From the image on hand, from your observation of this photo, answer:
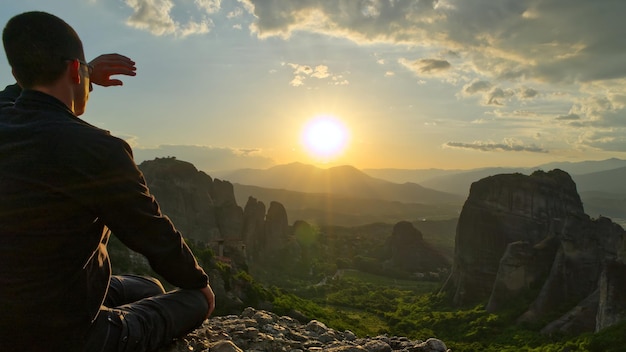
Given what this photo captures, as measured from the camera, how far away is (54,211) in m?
2.74

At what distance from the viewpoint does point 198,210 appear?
2132 inches

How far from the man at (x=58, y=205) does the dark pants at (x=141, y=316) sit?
2 centimetres

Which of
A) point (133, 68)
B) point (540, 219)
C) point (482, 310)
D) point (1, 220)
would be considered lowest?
point (482, 310)

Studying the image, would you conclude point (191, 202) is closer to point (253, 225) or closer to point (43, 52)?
point (253, 225)

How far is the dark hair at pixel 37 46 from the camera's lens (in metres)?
2.85

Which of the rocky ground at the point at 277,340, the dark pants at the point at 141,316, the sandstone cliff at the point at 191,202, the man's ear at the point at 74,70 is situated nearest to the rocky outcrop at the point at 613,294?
the rocky ground at the point at 277,340

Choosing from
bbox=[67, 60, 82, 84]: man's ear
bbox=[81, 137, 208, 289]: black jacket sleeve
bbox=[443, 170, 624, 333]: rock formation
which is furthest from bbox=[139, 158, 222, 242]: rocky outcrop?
bbox=[67, 60, 82, 84]: man's ear

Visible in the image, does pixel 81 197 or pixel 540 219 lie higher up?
pixel 81 197

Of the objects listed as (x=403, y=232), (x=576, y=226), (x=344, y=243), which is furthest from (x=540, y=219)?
(x=344, y=243)

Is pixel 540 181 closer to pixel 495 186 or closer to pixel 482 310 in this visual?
pixel 495 186

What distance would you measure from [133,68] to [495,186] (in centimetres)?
4819

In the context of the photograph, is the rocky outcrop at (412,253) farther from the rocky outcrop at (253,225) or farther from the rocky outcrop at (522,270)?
the rocky outcrop at (522,270)

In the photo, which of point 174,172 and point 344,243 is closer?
point 174,172

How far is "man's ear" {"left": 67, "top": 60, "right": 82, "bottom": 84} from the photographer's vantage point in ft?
9.80
